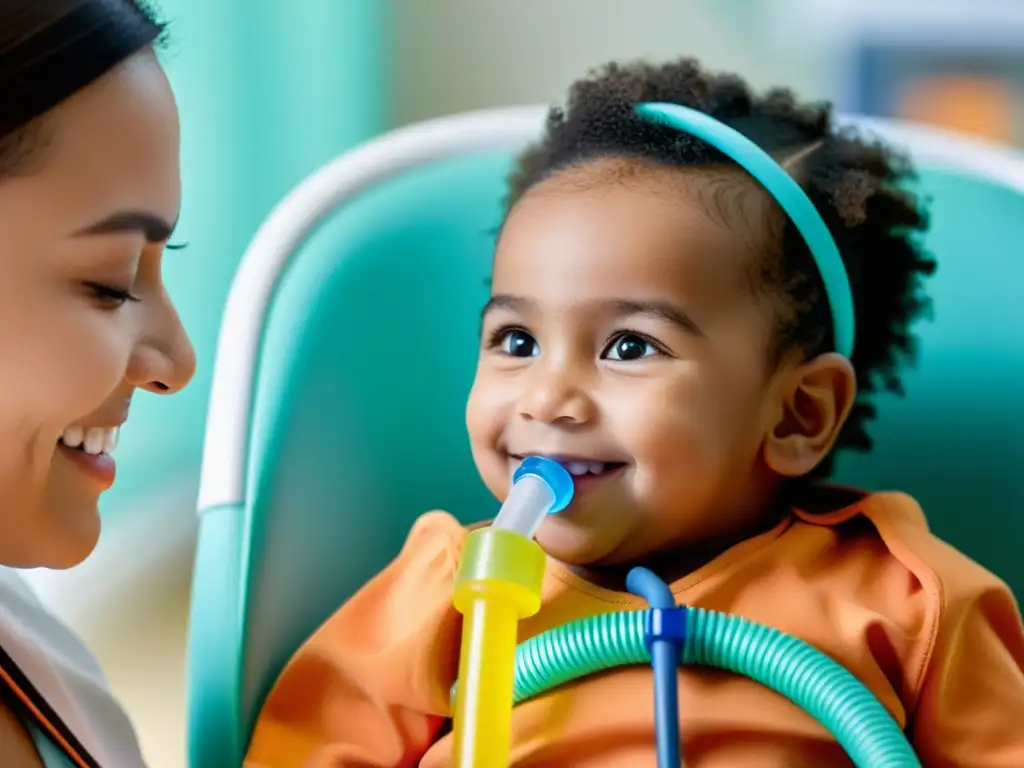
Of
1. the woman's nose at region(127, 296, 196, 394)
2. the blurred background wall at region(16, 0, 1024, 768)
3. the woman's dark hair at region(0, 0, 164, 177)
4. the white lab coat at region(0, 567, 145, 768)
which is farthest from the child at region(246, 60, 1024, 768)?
the blurred background wall at region(16, 0, 1024, 768)

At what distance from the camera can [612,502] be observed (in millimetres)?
819

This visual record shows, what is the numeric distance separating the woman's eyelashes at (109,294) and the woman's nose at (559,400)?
0.29m

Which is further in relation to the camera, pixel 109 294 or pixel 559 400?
pixel 559 400

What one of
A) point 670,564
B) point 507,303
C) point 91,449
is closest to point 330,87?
point 507,303

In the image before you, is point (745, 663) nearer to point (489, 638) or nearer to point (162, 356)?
point (489, 638)

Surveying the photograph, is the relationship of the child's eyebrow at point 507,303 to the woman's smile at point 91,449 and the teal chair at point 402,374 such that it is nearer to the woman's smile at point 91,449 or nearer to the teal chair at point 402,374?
the teal chair at point 402,374

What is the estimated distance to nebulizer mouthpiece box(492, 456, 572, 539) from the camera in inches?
29.6

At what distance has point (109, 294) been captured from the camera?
0.60 metres

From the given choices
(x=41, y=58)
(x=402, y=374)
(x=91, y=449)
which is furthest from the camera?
(x=402, y=374)

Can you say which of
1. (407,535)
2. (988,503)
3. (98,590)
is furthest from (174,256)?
(988,503)

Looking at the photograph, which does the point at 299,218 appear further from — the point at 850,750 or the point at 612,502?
the point at 850,750

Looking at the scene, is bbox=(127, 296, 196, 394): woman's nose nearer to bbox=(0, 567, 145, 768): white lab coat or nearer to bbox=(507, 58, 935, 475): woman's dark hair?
bbox=(0, 567, 145, 768): white lab coat

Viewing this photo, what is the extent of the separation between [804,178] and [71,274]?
1.77 ft

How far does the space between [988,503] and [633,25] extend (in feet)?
3.87
